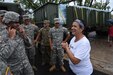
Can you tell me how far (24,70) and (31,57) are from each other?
3779 millimetres

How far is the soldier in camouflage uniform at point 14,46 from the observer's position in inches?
168

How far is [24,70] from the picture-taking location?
5.09m

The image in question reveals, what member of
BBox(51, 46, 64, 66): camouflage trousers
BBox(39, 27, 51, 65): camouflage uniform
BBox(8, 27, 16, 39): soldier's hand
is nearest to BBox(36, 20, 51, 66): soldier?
BBox(39, 27, 51, 65): camouflage uniform

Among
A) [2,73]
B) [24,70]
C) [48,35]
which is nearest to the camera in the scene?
[2,73]

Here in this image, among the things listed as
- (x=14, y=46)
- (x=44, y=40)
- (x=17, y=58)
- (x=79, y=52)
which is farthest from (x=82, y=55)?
(x=44, y=40)

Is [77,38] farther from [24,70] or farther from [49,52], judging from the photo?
[49,52]

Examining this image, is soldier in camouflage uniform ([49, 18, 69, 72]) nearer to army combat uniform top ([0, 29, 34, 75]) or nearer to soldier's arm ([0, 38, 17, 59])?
army combat uniform top ([0, 29, 34, 75])

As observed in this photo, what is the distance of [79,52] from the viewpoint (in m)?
4.38

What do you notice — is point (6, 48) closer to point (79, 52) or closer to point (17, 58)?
point (17, 58)

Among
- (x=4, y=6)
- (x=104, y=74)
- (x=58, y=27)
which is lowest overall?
(x=104, y=74)

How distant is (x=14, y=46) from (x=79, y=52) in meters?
0.97

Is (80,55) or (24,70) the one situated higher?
(80,55)

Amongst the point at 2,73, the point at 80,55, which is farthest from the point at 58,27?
the point at 2,73

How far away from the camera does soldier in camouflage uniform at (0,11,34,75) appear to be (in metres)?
4.26
